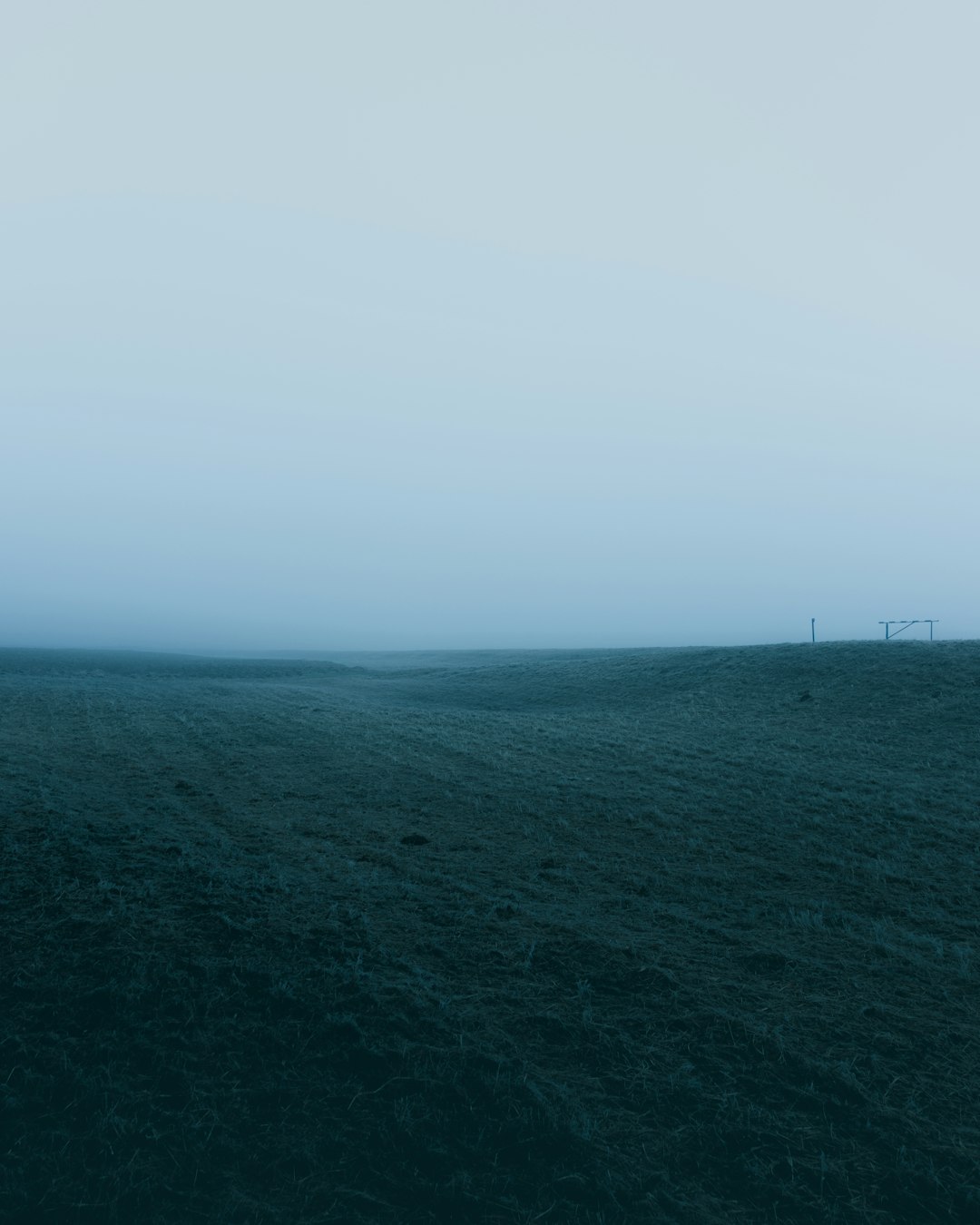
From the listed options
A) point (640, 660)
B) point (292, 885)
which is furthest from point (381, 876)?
point (640, 660)

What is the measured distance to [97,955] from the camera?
678cm

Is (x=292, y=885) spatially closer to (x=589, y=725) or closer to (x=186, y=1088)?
(x=186, y=1088)

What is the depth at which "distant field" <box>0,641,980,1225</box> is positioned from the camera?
173 inches

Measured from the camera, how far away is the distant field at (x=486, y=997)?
14.4ft

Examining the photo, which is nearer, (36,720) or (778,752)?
(778,752)

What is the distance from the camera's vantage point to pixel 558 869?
1023 centimetres

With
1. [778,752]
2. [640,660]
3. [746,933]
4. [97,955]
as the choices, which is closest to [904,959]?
[746,933]

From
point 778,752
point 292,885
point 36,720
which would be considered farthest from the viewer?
point 36,720

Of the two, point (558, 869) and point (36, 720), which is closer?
point (558, 869)

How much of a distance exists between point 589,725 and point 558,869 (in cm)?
1452

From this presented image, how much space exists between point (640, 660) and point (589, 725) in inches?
660

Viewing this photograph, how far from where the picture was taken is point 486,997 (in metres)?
6.48

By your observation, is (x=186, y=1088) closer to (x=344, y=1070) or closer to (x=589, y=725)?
(x=344, y=1070)

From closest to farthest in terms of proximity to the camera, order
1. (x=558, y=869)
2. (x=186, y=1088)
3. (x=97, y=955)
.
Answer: (x=186, y=1088) → (x=97, y=955) → (x=558, y=869)
